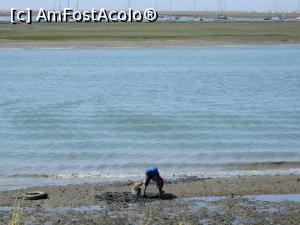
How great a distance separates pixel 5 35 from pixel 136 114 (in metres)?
53.0

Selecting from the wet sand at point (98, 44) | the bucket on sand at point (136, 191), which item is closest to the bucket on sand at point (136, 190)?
the bucket on sand at point (136, 191)

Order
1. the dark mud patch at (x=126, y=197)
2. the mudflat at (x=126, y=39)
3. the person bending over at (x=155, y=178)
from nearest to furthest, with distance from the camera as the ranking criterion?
the dark mud patch at (x=126, y=197) < the person bending over at (x=155, y=178) < the mudflat at (x=126, y=39)

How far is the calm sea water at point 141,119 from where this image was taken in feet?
74.8

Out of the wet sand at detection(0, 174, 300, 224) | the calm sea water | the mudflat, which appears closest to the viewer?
the wet sand at detection(0, 174, 300, 224)

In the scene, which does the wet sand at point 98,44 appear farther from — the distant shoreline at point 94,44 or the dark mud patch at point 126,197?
the dark mud patch at point 126,197

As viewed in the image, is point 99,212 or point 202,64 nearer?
point 99,212

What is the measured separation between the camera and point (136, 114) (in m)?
33.0

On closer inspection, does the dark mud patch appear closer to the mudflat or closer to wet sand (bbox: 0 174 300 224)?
wet sand (bbox: 0 174 300 224)

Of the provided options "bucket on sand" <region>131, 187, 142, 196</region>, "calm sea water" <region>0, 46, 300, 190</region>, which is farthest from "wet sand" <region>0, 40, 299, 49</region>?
"bucket on sand" <region>131, 187, 142, 196</region>

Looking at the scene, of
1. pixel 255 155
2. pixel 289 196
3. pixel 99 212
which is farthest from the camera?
pixel 255 155

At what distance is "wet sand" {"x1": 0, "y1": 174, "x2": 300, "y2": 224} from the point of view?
50.3ft

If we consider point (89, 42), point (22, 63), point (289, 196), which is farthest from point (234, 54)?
point (289, 196)

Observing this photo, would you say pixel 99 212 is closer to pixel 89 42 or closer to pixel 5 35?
pixel 89 42

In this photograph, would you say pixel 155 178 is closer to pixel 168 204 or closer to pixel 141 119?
pixel 168 204
